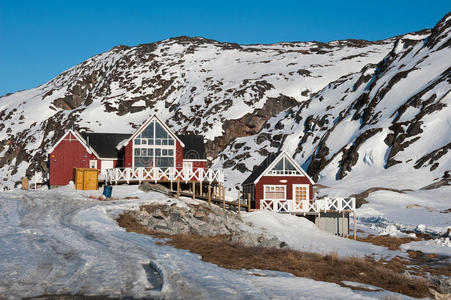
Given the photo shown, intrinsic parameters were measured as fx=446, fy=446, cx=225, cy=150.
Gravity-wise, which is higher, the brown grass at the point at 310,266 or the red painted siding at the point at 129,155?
the red painted siding at the point at 129,155

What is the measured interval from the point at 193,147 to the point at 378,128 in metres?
36.3

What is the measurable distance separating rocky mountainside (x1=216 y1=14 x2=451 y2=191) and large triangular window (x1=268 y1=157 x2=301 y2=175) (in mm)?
20825

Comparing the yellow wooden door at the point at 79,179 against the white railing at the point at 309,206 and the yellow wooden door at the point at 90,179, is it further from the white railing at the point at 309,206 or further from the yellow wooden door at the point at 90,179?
the white railing at the point at 309,206

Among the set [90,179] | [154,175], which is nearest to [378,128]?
[154,175]

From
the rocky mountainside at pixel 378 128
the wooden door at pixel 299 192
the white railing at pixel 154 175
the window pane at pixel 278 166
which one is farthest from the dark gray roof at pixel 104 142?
the rocky mountainside at pixel 378 128

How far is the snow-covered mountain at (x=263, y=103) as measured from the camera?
233 feet

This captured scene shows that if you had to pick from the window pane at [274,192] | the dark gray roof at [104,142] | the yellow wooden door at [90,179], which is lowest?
the window pane at [274,192]

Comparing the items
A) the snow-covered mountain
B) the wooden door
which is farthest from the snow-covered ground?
the snow-covered mountain

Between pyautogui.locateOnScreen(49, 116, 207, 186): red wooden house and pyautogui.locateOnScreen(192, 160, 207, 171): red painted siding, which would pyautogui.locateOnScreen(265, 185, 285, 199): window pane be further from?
pyautogui.locateOnScreen(192, 160, 207, 171): red painted siding

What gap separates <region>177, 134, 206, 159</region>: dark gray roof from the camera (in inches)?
1943

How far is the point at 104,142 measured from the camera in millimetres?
50312

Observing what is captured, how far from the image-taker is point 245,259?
48.1ft

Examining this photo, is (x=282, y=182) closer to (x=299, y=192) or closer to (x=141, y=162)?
(x=299, y=192)

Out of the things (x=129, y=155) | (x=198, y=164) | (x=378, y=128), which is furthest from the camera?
(x=378, y=128)
